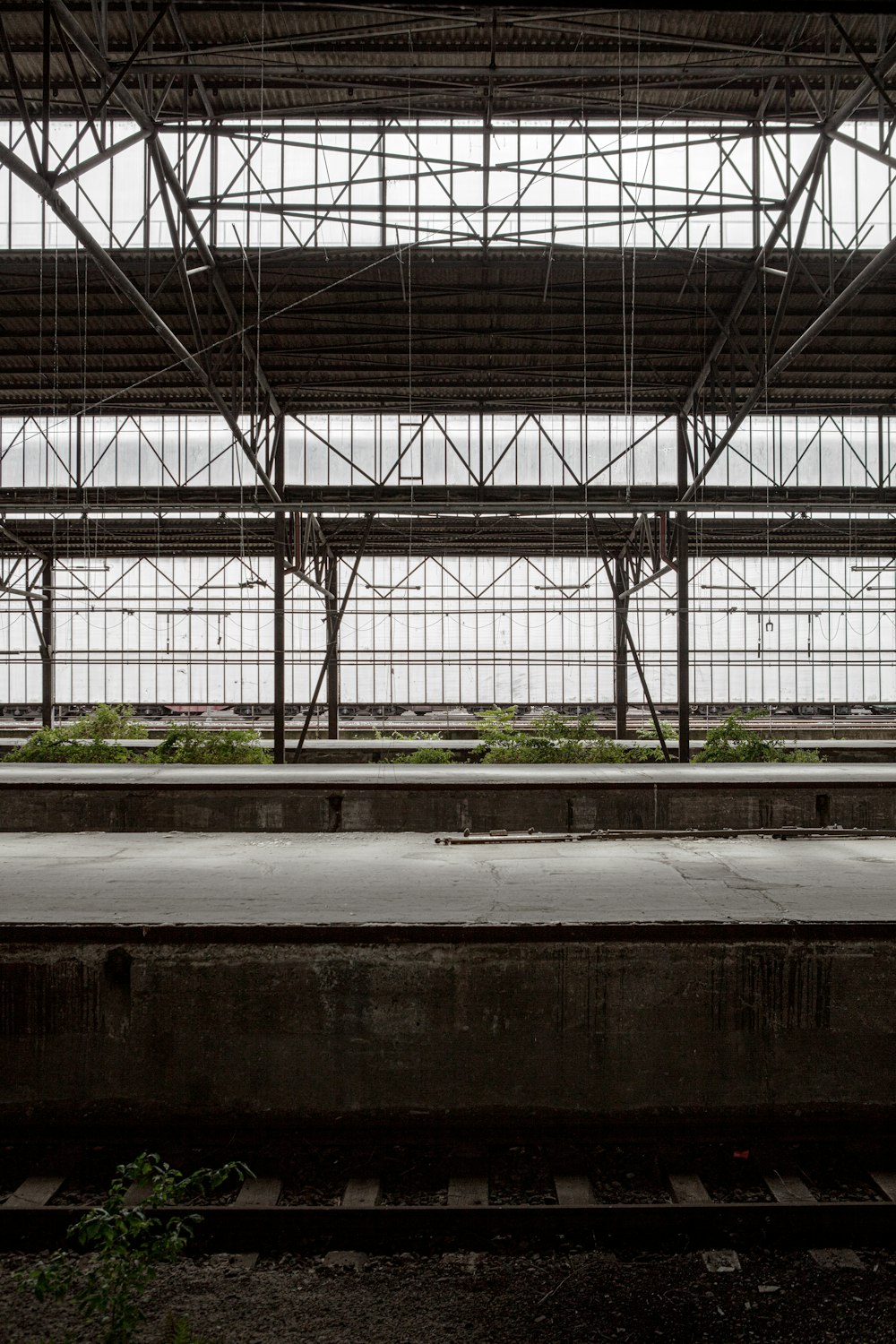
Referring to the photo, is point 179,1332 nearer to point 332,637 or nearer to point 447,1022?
point 447,1022

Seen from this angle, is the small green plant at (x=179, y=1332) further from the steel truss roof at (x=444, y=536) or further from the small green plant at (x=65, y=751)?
the steel truss roof at (x=444, y=536)

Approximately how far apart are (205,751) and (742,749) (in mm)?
12716

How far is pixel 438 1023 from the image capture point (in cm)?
556

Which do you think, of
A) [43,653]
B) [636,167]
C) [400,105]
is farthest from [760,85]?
[43,653]

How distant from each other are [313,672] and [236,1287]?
2795 centimetres

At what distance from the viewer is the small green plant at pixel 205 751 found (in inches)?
708

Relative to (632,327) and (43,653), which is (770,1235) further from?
(43,653)

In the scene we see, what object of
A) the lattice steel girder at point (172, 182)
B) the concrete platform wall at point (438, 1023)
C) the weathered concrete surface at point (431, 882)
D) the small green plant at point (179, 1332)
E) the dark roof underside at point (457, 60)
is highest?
the dark roof underside at point (457, 60)

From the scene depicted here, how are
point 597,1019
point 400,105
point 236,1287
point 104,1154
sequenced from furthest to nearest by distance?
point 400,105
point 597,1019
point 104,1154
point 236,1287

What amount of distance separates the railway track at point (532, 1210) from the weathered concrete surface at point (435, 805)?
8.06 m

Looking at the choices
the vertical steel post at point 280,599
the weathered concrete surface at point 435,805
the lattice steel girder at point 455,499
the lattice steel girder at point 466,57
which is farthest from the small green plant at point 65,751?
the lattice steel girder at point 466,57

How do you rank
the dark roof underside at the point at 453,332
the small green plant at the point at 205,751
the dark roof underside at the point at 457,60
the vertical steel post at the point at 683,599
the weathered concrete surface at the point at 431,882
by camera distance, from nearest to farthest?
the weathered concrete surface at the point at 431,882
the dark roof underside at the point at 457,60
the dark roof underside at the point at 453,332
the vertical steel post at the point at 683,599
the small green plant at the point at 205,751

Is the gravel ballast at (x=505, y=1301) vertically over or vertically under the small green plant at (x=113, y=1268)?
under

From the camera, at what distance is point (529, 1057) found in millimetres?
5555
